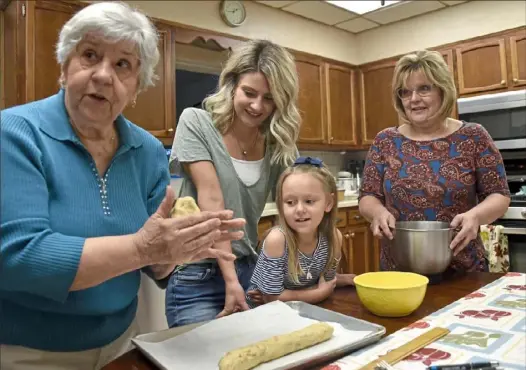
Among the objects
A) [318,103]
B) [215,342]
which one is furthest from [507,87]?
[215,342]

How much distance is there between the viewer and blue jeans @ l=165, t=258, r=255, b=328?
1207 millimetres

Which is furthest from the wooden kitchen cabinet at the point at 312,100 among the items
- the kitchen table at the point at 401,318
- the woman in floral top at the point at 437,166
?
the kitchen table at the point at 401,318

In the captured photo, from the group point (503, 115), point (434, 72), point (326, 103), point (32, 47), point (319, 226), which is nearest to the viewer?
point (319, 226)

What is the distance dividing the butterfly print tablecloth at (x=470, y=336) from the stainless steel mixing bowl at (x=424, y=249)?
12 centimetres

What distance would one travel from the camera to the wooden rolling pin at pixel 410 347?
27.5 inches

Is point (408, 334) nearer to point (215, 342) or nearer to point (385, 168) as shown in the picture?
point (215, 342)

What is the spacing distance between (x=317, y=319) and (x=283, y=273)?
217 millimetres

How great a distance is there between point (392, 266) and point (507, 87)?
2627 millimetres

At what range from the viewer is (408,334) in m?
0.83

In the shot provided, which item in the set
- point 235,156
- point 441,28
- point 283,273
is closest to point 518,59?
point 441,28

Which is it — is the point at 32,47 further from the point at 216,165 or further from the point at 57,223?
the point at 57,223

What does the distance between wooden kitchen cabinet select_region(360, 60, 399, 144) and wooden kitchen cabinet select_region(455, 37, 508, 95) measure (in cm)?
62

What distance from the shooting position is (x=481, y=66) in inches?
136

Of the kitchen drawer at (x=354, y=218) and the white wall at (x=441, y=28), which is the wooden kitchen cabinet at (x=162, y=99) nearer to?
the kitchen drawer at (x=354, y=218)
